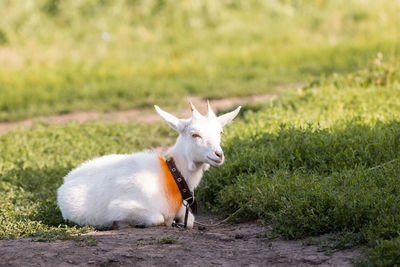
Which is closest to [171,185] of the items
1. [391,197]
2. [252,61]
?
[391,197]

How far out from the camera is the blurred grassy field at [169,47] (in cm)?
1274

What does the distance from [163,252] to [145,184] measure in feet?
3.15

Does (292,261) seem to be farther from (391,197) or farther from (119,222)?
(119,222)

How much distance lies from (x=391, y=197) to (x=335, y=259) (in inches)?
33.2

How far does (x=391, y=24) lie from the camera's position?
642 inches

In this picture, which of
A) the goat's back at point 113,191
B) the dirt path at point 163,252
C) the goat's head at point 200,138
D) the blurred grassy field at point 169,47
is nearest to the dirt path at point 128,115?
the blurred grassy field at point 169,47

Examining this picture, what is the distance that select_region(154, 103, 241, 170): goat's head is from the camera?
5.32 metres

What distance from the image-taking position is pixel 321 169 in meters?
6.32

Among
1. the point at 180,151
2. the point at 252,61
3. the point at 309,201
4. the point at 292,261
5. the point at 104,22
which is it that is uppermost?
the point at 104,22

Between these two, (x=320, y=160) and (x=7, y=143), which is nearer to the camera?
(x=320, y=160)

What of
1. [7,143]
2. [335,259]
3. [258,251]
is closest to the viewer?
[335,259]

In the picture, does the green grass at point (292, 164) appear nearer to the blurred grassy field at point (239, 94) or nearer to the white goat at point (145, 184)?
the blurred grassy field at point (239, 94)

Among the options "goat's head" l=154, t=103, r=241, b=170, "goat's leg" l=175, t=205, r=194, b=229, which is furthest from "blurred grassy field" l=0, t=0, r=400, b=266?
"goat's head" l=154, t=103, r=241, b=170

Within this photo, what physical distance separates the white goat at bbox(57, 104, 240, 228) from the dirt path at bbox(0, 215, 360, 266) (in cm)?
22
